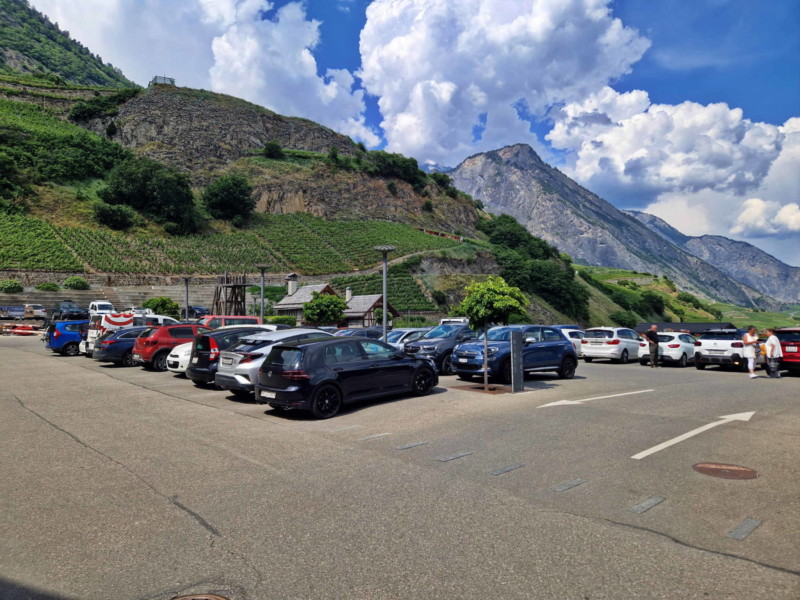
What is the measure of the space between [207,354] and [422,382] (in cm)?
582

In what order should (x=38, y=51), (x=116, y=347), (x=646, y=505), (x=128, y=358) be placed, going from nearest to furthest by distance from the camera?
(x=646, y=505) < (x=116, y=347) < (x=128, y=358) < (x=38, y=51)

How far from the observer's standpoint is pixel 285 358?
1018 centimetres

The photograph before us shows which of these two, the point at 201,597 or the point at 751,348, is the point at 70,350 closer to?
the point at 201,597

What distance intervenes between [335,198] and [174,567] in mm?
102015

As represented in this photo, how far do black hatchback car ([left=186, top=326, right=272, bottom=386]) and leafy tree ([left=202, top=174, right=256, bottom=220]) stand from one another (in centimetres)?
7626

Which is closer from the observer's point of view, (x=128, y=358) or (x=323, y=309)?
(x=128, y=358)

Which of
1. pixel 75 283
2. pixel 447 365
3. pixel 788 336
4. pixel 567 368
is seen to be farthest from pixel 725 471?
pixel 75 283

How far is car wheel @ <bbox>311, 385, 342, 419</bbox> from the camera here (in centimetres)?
988

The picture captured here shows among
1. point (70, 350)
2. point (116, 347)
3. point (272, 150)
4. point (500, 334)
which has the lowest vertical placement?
point (70, 350)

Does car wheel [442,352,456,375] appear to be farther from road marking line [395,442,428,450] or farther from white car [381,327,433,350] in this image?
road marking line [395,442,428,450]

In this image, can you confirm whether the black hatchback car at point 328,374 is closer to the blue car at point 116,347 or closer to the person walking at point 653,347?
the blue car at point 116,347

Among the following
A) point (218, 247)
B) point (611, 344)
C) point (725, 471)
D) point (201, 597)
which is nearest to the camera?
point (201, 597)

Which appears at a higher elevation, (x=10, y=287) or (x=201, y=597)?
(x=10, y=287)

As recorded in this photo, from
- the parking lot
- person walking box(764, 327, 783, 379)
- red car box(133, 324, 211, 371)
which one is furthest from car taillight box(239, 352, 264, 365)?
person walking box(764, 327, 783, 379)
